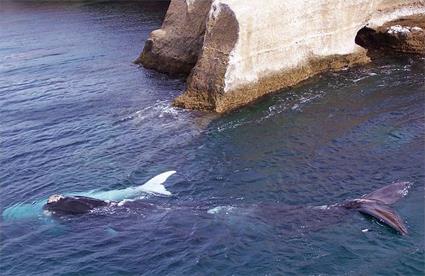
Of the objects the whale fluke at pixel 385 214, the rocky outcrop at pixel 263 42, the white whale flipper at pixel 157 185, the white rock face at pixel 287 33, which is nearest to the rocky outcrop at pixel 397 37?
the rocky outcrop at pixel 263 42

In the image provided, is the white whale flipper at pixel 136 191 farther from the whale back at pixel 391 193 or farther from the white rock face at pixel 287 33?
the white rock face at pixel 287 33

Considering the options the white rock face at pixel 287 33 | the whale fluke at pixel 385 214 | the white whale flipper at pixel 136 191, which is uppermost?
the white rock face at pixel 287 33

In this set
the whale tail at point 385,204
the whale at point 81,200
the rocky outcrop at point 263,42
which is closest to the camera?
the whale tail at point 385,204

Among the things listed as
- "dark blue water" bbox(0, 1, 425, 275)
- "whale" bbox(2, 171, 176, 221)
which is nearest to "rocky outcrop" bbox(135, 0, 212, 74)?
"dark blue water" bbox(0, 1, 425, 275)

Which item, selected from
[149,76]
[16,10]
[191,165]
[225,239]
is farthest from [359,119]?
[16,10]

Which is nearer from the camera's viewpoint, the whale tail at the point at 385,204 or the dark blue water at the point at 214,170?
the dark blue water at the point at 214,170

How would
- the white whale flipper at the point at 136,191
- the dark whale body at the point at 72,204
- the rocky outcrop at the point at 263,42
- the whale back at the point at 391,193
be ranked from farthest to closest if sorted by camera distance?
1. the rocky outcrop at the point at 263,42
2. the white whale flipper at the point at 136,191
3. the dark whale body at the point at 72,204
4. the whale back at the point at 391,193

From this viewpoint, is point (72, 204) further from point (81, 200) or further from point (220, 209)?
point (220, 209)
